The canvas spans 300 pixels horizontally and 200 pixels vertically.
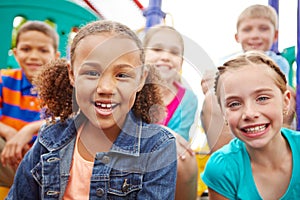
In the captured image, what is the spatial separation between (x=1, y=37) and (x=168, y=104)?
1.96 ft

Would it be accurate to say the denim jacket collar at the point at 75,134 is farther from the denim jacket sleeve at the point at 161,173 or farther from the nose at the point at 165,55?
the nose at the point at 165,55

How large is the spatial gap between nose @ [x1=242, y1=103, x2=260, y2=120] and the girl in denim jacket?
0.15 meters

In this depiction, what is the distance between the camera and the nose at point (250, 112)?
847 millimetres

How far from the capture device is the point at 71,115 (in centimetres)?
94

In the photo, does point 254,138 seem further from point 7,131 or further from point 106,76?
point 7,131

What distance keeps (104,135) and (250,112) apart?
30 cm

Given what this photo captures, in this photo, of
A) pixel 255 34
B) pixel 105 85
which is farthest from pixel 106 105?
pixel 255 34

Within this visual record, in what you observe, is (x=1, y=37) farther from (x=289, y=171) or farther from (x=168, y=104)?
(x=289, y=171)

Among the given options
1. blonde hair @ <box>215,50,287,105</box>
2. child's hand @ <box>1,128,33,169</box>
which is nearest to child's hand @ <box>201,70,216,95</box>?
blonde hair @ <box>215,50,287,105</box>

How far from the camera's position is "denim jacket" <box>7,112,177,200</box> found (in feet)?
2.65

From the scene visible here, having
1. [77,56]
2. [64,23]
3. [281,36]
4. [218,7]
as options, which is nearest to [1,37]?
[64,23]

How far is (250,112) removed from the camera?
0.85m

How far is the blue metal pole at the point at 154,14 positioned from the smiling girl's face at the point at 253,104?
0.42 m

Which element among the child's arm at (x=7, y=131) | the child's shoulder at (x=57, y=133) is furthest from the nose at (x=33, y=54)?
the child's shoulder at (x=57, y=133)
